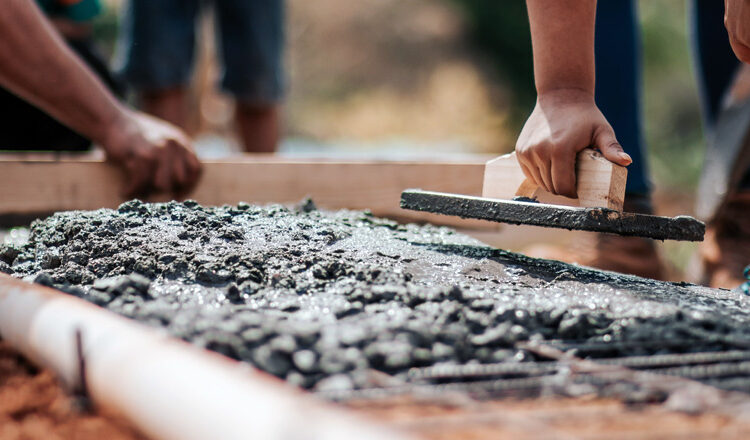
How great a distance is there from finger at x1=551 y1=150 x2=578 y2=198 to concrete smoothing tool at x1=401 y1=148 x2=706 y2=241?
0.01 m

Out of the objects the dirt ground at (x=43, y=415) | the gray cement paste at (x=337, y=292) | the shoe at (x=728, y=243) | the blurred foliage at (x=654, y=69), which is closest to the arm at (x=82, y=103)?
the gray cement paste at (x=337, y=292)

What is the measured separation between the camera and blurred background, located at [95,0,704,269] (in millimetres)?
7832

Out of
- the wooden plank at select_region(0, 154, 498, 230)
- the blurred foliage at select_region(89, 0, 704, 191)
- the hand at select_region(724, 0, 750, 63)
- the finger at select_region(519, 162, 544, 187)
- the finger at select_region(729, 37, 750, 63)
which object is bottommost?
the wooden plank at select_region(0, 154, 498, 230)

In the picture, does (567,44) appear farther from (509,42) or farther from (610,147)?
(509,42)

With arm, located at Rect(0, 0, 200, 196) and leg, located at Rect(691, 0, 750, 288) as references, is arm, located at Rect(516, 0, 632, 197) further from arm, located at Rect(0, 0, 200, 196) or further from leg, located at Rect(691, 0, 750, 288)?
arm, located at Rect(0, 0, 200, 196)

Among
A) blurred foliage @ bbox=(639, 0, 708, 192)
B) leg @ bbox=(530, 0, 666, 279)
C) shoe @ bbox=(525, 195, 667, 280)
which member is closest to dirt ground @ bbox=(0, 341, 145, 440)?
shoe @ bbox=(525, 195, 667, 280)

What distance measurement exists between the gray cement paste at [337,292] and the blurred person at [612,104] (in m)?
0.25

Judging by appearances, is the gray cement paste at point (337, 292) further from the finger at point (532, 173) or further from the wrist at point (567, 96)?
the wrist at point (567, 96)

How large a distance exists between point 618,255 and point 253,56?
6.58ft

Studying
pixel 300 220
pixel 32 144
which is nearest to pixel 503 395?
pixel 300 220

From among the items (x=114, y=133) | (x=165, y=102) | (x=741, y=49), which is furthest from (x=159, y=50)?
(x=741, y=49)

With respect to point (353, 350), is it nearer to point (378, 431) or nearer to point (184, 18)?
point (378, 431)

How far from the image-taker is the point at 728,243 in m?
2.21

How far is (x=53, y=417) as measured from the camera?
0.73 m
